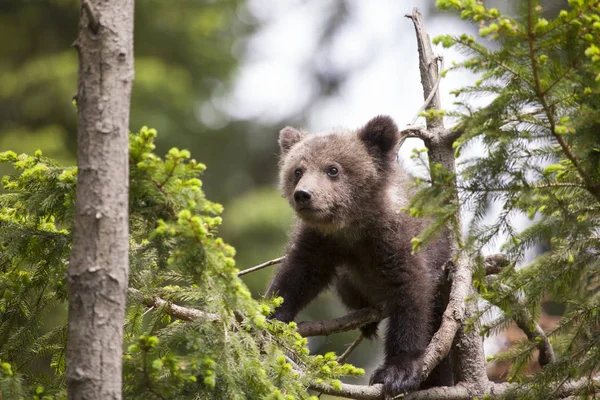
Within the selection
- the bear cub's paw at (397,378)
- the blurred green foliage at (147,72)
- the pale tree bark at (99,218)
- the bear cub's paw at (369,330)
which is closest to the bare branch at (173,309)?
the bear cub's paw at (397,378)

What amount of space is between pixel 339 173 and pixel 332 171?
55 millimetres

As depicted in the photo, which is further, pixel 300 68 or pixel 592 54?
pixel 300 68

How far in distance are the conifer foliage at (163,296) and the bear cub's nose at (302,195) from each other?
1394 mm

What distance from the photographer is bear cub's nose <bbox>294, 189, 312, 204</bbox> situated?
16.8ft

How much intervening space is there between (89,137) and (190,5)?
40.9 feet

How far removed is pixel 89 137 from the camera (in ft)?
8.86

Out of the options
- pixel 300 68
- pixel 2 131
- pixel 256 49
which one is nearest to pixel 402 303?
pixel 2 131

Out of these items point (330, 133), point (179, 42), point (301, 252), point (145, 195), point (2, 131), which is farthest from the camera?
point (179, 42)

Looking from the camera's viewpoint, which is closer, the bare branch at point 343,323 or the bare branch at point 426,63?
the bare branch at point 343,323

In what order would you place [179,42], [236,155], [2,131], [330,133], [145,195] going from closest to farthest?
[145,195] < [330,133] < [2,131] < [179,42] < [236,155]

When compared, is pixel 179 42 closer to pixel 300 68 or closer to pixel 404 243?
pixel 300 68

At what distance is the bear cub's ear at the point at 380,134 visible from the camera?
220 inches

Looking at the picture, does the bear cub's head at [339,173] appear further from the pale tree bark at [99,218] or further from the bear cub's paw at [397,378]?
the pale tree bark at [99,218]

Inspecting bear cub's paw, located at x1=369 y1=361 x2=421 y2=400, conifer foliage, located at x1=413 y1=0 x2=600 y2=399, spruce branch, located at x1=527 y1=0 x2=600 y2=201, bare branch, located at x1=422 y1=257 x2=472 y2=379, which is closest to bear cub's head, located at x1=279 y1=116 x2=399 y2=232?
bare branch, located at x1=422 y1=257 x2=472 y2=379
